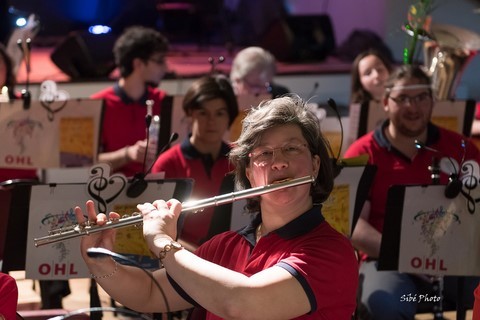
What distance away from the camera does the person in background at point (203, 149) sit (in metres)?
4.40

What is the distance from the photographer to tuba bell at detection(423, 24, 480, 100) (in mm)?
5625

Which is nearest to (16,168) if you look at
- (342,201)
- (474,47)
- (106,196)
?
(106,196)

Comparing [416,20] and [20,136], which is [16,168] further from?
[416,20]

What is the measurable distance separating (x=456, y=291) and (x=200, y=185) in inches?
47.0

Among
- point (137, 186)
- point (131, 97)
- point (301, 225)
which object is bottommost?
point (131, 97)

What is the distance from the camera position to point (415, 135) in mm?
4543

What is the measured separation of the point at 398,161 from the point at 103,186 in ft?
4.91

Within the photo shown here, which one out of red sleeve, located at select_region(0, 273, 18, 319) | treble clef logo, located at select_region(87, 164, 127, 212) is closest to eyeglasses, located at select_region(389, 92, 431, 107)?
treble clef logo, located at select_region(87, 164, 127, 212)

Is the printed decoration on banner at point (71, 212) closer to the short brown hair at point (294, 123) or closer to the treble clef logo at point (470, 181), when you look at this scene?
the short brown hair at point (294, 123)

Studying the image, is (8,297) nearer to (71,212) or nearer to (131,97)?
(71,212)

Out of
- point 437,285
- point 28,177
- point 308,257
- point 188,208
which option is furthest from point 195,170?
point 308,257

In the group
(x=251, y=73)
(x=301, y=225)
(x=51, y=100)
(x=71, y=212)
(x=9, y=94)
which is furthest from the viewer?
(x=251, y=73)

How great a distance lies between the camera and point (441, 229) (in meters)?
3.70

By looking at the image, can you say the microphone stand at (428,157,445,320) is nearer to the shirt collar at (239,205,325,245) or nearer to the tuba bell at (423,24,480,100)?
the shirt collar at (239,205,325,245)
